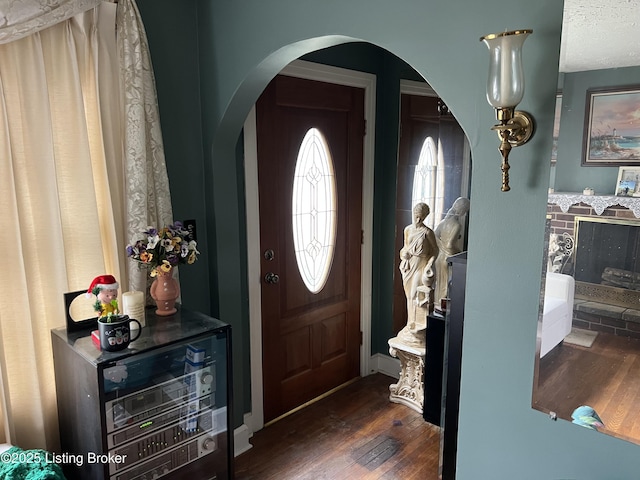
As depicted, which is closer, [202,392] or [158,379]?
[158,379]

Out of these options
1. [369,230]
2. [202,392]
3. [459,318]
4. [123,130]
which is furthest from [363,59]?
[202,392]

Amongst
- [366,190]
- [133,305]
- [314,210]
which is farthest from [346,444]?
[366,190]

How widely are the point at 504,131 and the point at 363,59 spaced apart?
84.0 inches

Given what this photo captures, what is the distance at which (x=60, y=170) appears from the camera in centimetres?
198

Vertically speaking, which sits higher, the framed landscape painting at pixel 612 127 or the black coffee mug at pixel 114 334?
the framed landscape painting at pixel 612 127

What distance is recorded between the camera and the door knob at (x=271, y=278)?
285 centimetres

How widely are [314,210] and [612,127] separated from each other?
200 centimetres

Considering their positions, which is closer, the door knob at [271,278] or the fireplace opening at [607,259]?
the fireplace opening at [607,259]

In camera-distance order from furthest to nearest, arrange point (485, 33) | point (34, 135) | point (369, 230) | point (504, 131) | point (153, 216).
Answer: point (369, 230)
point (153, 216)
point (34, 135)
point (485, 33)
point (504, 131)

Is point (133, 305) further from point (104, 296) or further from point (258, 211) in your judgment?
point (258, 211)

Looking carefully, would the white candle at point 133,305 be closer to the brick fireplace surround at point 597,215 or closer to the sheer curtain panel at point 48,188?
the sheer curtain panel at point 48,188

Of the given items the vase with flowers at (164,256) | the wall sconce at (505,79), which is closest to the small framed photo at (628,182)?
the wall sconce at (505,79)

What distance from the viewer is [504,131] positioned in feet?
4.19

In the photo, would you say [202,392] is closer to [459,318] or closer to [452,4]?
[459,318]
